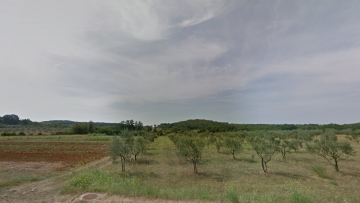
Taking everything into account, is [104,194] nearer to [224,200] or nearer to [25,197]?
[25,197]

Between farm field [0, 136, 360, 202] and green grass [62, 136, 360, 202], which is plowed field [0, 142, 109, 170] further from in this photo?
green grass [62, 136, 360, 202]

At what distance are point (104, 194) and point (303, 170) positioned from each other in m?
24.0

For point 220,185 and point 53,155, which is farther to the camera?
point 53,155

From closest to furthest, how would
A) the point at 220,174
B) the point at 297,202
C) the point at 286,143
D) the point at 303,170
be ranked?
the point at 297,202 < the point at 220,174 < the point at 303,170 < the point at 286,143

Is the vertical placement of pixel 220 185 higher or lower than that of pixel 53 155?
higher

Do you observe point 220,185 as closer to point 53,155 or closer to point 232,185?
point 232,185

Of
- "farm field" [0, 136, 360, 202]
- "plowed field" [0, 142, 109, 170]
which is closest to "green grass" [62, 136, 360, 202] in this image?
"farm field" [0, 136, 360, 202]

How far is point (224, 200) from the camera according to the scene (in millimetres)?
8352

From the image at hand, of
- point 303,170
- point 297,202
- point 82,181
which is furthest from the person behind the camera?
point 303,170

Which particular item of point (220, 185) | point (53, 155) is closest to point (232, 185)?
point (220, 185)

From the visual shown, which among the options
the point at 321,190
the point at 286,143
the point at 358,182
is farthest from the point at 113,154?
the point at 286,143

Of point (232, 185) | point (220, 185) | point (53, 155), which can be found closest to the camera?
point (232, 185)

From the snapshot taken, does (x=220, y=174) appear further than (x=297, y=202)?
Yes

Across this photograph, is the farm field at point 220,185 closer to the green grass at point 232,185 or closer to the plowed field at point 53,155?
the green grass at point 232,185
